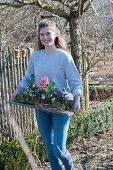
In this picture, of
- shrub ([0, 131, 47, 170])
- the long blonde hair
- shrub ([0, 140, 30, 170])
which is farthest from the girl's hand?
shrub ([0, 140, 30, 170])

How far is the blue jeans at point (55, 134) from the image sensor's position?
7.84ft

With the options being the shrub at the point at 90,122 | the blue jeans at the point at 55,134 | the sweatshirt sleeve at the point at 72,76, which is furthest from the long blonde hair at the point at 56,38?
the shrub at the point at 90,122

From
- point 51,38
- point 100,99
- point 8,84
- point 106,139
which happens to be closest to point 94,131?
point 106,139

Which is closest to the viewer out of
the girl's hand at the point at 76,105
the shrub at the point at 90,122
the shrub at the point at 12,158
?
the girl's hand at the point at 76,105

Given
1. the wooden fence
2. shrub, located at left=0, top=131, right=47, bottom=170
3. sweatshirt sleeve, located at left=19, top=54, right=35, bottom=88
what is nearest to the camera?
sweatshirt sleeve, located at left=19, top=54, right=35, bottom=88

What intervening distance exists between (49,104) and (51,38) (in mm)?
658

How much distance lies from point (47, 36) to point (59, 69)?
357mm

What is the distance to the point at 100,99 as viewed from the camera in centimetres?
823

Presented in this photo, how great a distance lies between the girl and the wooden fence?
1425 mm

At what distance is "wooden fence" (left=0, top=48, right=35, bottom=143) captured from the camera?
3.98 m

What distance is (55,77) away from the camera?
2.41 meters

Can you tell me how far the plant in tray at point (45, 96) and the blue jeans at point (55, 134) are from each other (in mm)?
122

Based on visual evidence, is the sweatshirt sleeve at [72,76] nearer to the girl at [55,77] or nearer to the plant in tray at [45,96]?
the girl at [55,77]

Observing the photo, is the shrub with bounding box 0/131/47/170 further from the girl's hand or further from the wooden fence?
the girl's hand
